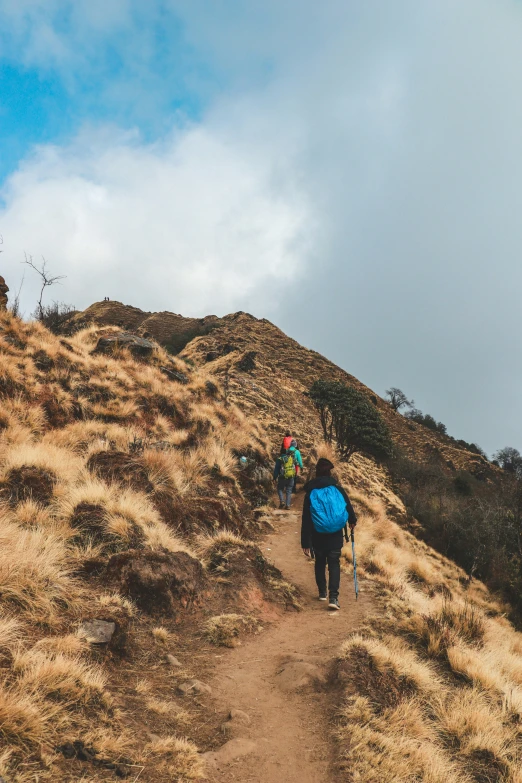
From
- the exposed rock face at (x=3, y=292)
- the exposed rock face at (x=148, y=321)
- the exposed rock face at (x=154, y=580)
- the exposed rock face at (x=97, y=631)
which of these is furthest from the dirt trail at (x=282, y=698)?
the exposed rock face at (x=148, y=321)

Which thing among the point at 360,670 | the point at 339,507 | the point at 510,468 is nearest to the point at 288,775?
the point at 360,670

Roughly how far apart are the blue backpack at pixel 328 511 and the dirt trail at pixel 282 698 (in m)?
1.31

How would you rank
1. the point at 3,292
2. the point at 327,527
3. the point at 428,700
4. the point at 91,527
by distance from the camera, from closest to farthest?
the point at 428,700 → the point at 91,527 → the point at 327,527 → the point at 3,292

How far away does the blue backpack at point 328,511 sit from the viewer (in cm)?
693

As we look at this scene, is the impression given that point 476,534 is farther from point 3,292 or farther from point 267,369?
point 3,292

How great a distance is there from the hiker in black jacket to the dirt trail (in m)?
0.41

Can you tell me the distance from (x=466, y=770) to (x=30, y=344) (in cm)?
1434

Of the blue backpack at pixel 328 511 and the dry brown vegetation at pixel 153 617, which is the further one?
the blue backpack at pixel 328 511

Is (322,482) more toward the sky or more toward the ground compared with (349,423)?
more toward the ground

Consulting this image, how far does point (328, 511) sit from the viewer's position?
22.8 ft

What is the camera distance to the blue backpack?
693 cm

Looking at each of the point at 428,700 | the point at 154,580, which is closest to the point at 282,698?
the point at 428,700

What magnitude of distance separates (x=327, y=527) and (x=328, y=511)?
25cm

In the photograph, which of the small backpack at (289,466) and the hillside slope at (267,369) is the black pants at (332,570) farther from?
the hillside slope at (267,369)
